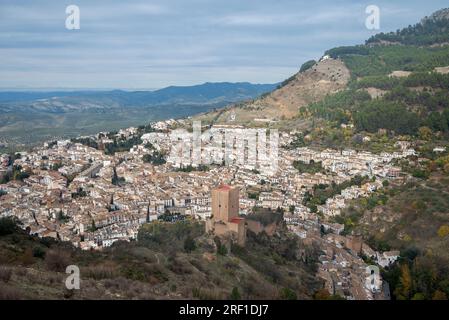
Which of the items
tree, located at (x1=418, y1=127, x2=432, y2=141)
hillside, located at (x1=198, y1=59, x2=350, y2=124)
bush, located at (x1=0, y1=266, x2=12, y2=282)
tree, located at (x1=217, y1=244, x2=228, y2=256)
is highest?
hillside, located at (x1=198, y1=59, x2=350, y2=124)

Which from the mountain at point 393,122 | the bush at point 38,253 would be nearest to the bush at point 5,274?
the bush at point 38,253

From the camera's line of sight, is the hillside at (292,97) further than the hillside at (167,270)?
Yes

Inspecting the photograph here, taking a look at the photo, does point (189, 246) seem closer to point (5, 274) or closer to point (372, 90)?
point (5, 274)

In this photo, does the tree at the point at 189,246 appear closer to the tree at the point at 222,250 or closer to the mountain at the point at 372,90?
the tree at the point at 222,250

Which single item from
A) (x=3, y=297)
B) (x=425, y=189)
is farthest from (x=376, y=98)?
(x=3, y=297)

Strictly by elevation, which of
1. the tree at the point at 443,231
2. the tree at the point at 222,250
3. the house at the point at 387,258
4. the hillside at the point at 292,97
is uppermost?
the hillside at the point at 292,97

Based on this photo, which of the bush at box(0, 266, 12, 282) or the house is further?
the house

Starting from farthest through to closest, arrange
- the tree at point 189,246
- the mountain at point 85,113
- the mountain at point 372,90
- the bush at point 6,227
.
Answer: the mountain at point 85,113 → the mountain at point 372,90 → the tree at point 189,246 → the bush at point 6,227

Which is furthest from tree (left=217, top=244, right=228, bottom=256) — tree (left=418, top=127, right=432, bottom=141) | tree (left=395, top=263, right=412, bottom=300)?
tree (left=418, top=127, right=432, bottom=141)

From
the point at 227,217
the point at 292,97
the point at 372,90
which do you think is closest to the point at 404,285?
the point at 227,217

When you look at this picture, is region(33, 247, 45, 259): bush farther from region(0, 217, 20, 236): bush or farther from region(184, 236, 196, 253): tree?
region(184, 236, 196, 253): tree

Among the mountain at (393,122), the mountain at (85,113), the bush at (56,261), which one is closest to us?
the bush at (56,261)
